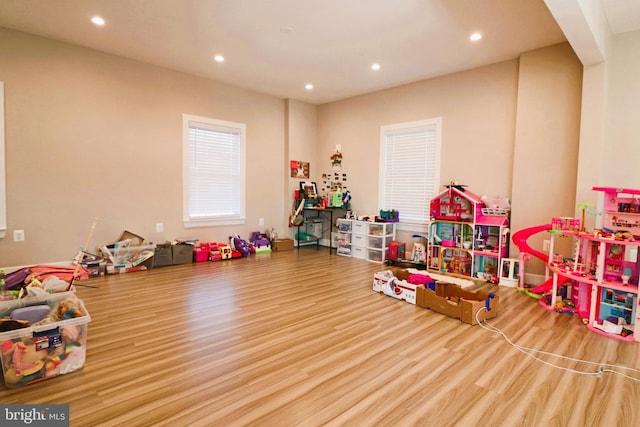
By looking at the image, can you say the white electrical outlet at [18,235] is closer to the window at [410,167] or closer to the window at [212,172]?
the window at [212,172]

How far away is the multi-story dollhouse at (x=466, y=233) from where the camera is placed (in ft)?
14.3

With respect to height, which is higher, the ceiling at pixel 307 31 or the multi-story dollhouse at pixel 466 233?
the ceiling at pixel 307 31

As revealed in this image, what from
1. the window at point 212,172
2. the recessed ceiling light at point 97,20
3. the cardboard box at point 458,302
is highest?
the recessed ceiling light at point 97,20

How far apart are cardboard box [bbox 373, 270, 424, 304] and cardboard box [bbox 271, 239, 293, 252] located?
2.83 m

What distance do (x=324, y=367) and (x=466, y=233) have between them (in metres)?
3.34

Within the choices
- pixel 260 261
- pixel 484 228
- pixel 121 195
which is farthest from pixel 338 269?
pixel 121 195

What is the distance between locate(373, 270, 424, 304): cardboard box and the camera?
11.3 feet

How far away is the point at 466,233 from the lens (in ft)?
15.4

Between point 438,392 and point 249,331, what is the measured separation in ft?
4.84

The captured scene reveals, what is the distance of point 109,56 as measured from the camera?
4473mm

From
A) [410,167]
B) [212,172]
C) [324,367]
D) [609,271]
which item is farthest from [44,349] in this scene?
[410,167]

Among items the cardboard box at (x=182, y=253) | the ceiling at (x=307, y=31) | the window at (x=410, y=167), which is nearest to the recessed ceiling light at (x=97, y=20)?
the ceiling at (x=307, y=31)

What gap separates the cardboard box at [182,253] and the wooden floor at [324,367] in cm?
139

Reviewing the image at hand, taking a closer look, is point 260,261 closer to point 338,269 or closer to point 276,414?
point 338,269
